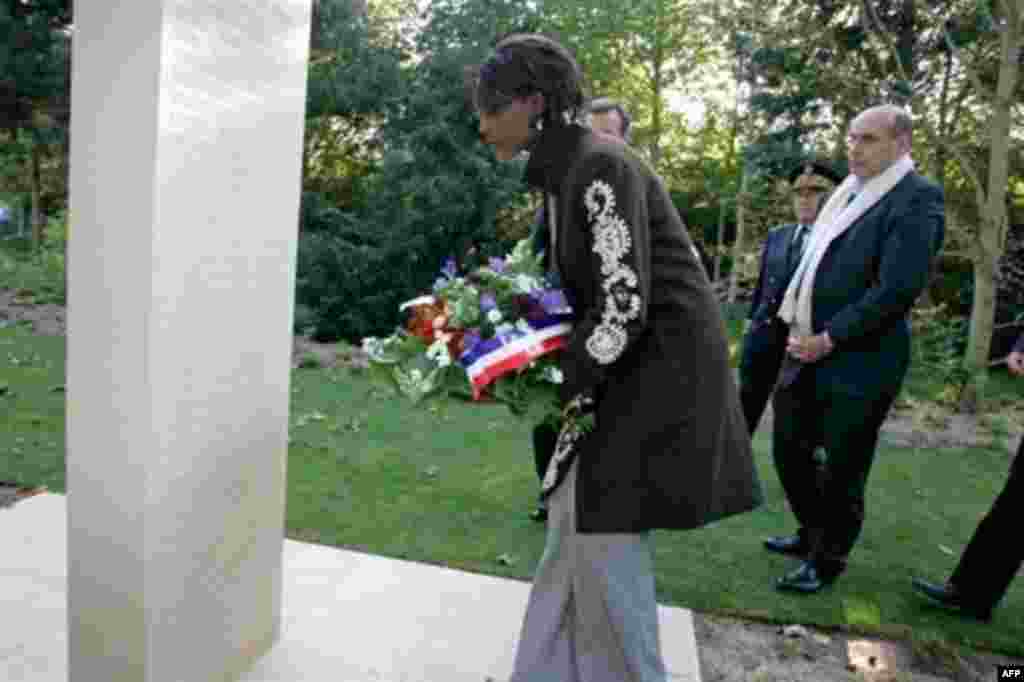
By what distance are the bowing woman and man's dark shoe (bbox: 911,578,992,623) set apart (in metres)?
1.71

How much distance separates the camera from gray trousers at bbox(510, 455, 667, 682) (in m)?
2.53

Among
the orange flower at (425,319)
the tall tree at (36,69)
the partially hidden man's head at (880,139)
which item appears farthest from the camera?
the tall tree at (36,69)

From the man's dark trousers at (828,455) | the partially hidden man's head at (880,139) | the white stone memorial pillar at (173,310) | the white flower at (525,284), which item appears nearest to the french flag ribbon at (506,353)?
the white flower at (525,284)

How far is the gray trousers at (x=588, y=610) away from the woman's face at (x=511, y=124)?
34.7 inches

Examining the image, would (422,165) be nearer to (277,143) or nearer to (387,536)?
(387,536)

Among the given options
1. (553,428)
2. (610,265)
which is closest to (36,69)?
(553,428)

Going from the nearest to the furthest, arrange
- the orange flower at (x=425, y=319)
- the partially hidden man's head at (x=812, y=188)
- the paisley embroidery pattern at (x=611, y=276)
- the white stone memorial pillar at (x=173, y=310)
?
the white stone memorial pillar at (x=173, y=310) < the paisley embroidery pattern at (x=611, y=276) < the orange flower at (x=425, y=319) < the partially hidden man's head at (x=812, y=188)

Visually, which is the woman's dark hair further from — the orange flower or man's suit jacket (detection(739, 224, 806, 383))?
man's suit jacket (detection(739, 224, 806, 383))

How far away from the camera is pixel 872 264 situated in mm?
3756

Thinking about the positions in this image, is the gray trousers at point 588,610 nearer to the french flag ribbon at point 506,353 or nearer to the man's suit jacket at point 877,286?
the french flag ribbon at point 506,353

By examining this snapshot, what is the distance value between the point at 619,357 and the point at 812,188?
2.57 m

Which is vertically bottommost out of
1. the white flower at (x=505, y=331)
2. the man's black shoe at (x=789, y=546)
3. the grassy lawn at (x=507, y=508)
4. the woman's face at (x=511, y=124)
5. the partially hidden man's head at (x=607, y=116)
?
the grassy lawn at (x=507, y=508)

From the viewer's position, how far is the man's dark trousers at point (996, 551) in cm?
359

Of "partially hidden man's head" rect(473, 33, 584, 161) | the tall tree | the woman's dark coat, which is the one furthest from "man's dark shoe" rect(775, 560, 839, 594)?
the tall tree
